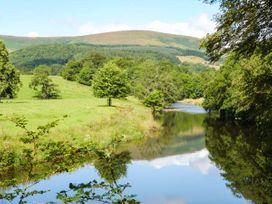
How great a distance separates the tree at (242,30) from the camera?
15.2 m

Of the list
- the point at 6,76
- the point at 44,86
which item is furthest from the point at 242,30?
the point at 44,86

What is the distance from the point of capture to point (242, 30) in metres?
15.6

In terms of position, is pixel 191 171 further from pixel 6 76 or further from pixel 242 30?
pixel 6 76

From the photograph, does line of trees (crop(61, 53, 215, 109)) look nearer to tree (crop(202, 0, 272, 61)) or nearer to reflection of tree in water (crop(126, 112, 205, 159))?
reflection of tree in water (crop(126, 112, 205, 159))

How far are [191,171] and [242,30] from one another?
28462 mm

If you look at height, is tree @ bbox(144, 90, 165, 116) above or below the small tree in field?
below

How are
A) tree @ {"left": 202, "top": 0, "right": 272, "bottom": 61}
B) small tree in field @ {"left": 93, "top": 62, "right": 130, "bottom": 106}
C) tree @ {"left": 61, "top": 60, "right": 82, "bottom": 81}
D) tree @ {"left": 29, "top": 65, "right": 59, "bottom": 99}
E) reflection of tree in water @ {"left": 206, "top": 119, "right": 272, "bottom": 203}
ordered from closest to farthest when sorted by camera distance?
1. tree @ {"left": 202, "top": 0, "right": 272, "bottom": 61}
2. reflection of tree in water @ {"left": 206, "top": 119, "right": 272, "bottom": 203}
3. small tree in field @ {"left": 93, "top": 62, "right": 130, "bottom": 106}
4. tree @ {"left": 29, "top": 65, "right": 59, "bottom": 99}
5. tree @ {"left": 61, "top": 60, "right": 82, "bottom": 81}

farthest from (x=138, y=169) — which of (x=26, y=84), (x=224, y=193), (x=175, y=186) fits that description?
(x=26, y=84)

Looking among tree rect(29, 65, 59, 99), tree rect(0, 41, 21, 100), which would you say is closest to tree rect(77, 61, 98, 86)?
tree rect(29, 65, 59, 99)

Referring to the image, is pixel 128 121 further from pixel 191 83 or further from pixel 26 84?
pixel 191 83

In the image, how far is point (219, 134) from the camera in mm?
63531

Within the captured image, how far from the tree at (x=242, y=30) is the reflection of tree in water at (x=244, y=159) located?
6179 mm

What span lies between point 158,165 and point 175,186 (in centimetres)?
897

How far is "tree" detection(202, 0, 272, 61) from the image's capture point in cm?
1516
